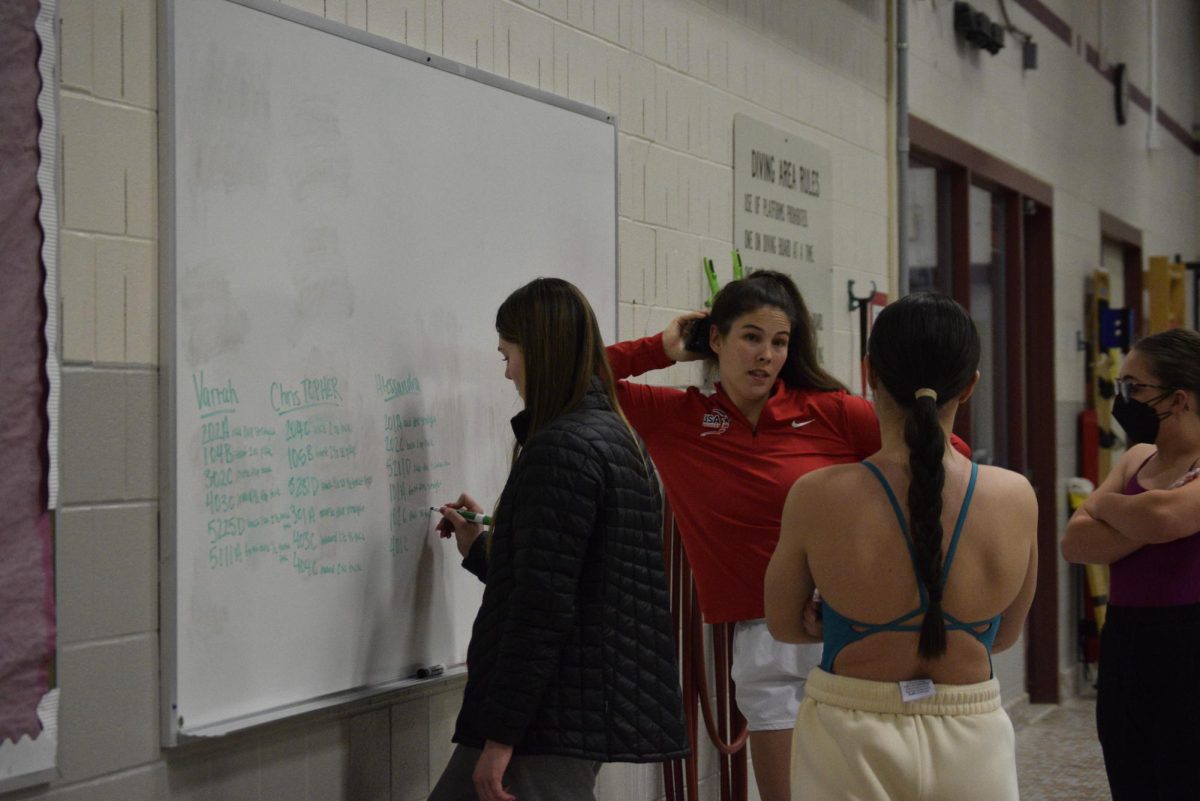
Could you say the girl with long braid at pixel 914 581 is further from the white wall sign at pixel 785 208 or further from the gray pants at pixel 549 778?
the white wall sign at pixel 785 208

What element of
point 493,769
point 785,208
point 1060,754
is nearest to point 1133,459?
point 785,208

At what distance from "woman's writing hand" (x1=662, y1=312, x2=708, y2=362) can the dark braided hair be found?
1.05 meters

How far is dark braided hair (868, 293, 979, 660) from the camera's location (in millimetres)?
1866

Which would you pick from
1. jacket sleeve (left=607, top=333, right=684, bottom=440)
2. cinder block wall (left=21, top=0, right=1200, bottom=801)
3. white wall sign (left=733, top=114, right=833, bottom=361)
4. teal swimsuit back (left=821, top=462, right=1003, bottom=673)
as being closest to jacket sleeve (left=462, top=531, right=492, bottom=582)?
cinder block wall (left=21, top=0, right=1200, bottom=801)

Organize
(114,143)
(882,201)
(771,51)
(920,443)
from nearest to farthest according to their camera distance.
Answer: (920,443), (114,143), (771,51), (882,201)

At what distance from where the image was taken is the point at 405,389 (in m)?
2.59

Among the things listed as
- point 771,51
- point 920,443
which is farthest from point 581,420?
point 771,51

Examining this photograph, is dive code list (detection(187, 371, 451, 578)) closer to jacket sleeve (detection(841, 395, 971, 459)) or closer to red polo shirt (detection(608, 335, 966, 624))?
red polo shirt (detection(608, 335, 966, 624))

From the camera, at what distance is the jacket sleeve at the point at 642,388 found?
9.90 ft

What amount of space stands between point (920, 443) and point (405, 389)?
1.10 meters

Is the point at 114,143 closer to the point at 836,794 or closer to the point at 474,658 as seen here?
the point at 474,658

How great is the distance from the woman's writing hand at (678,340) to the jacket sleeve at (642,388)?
0.05ft

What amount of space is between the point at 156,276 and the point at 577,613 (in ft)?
2.85

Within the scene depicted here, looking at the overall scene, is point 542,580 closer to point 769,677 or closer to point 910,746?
point 910,746
